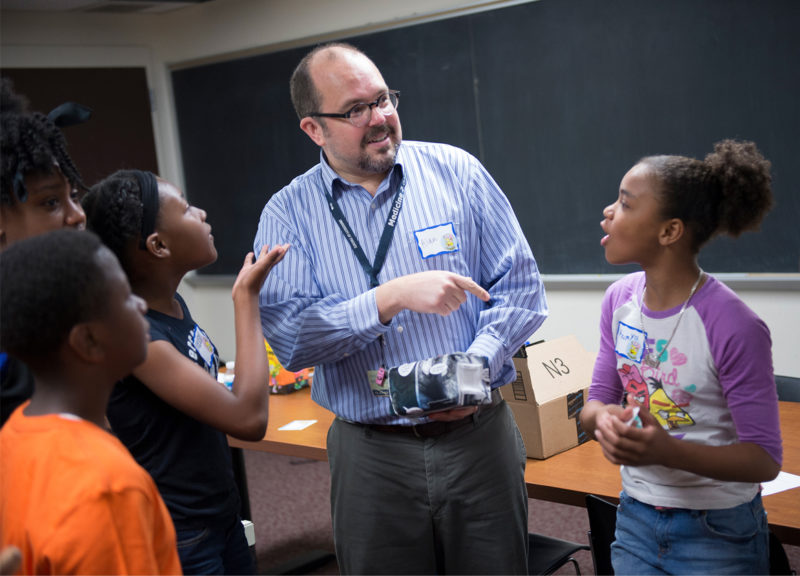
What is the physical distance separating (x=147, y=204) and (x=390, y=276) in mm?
588

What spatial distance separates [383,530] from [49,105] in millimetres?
4590

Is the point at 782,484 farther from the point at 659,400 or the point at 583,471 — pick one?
the point at 659,400

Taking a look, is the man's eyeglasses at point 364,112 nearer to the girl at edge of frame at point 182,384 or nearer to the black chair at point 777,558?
the girl at edge of frame at point 182,384

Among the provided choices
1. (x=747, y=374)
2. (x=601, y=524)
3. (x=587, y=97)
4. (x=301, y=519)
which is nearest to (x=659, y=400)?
(x=747, y=374)

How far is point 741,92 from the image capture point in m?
3.56

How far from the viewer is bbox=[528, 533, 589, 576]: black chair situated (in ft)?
7.91

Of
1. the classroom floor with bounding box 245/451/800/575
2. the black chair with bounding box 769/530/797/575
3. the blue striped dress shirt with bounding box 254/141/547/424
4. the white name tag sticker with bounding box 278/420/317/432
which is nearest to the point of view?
the black chair with bounding box 769/530/797/575

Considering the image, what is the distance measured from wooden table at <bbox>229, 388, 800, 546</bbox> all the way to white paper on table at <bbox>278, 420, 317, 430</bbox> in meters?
0.04

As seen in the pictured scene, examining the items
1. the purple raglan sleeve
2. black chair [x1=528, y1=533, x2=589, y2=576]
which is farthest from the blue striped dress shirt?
black chair [x1=528, y1=533, x2=589, y2=576]

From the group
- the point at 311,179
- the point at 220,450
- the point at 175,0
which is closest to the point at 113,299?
the point at 220,450

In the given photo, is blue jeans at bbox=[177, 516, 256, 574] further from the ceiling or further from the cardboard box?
the ceiling

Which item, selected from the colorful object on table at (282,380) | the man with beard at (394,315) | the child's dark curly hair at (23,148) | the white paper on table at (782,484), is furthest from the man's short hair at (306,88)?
the colorful object on table at (282,380)

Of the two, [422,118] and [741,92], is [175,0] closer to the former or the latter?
[422,118]

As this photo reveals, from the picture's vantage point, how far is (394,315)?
5.95ft
